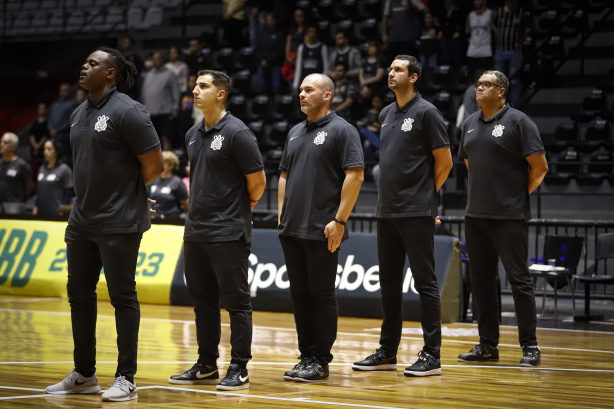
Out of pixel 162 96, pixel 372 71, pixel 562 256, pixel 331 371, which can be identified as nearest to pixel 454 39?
pixel 372 71

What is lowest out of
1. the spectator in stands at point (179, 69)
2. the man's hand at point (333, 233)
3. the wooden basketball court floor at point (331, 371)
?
the wooden basketball court floor at point (331, 371)

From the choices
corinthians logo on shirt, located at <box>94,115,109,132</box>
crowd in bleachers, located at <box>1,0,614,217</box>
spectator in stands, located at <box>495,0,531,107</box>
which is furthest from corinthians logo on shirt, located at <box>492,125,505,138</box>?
spectator in stands, located at <box>495,0,531,107</box>

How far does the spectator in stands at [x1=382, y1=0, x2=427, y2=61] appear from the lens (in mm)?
17000

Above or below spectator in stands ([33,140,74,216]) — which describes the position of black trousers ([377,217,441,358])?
below

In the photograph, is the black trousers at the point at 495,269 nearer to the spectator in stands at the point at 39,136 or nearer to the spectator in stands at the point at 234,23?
the spectator in stands at the point at 234,23

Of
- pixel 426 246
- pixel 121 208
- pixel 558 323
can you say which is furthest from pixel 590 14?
pixel 121 208

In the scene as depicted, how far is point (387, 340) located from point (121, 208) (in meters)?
2.37

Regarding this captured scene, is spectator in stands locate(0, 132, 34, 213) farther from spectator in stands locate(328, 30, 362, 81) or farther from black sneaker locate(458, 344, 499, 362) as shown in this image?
black sneaker locate(458, 344, 499, 362)

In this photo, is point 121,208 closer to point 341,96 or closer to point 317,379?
point 317,379

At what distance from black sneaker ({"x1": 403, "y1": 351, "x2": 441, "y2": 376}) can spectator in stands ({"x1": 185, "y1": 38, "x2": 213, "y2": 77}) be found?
40.6ft

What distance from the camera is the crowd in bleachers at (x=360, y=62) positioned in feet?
51.6

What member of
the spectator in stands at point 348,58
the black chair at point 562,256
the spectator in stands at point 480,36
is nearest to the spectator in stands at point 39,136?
the spectator in stands at point 348,58

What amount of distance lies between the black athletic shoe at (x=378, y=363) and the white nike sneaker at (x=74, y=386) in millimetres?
2020

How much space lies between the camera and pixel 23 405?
559cm
